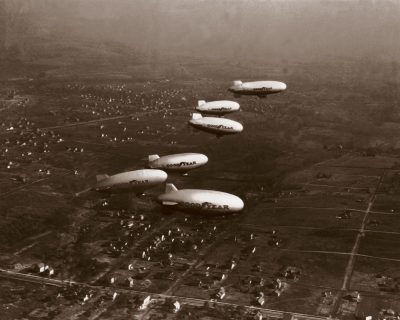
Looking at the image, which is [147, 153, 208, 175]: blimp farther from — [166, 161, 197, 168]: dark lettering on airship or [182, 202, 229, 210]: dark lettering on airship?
[182, 202, 229, 210]: dark lettering on airship

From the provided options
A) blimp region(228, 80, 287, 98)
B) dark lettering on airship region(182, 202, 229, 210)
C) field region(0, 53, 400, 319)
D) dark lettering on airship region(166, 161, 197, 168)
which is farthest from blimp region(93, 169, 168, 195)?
blimp region(228, 80, 287, 98)

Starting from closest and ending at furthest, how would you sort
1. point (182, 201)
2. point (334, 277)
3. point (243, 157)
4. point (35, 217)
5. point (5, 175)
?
point (182, 201), point (334, 277), point (35, 217), point (5, 175), point (243, 157)

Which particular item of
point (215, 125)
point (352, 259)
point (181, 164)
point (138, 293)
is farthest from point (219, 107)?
point (138, 293)

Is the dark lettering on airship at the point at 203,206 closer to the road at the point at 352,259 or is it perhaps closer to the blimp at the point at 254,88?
the road at the point at 352,259

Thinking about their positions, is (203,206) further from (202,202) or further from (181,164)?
(181,164)

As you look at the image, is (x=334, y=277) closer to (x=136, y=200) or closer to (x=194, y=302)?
(x=194, y=302)

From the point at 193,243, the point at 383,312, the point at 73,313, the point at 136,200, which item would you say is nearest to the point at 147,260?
the point at 193,243
